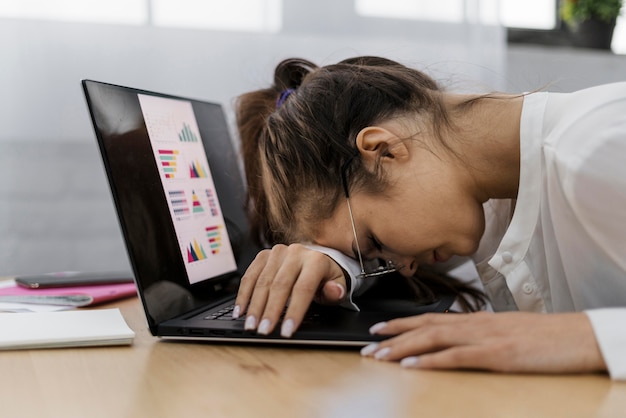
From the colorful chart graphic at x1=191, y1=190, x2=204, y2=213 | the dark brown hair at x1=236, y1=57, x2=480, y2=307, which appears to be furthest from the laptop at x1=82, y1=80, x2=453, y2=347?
the dark brown hair at x1=236, y1=57, x2=480, y2=307

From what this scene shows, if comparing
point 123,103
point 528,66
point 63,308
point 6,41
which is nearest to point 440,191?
point 123,103

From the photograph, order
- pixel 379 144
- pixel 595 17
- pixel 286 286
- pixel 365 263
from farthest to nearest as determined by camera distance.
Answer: pixel 595 17 < pixel 365 263 < pixel 379 144 < pixel 286 286

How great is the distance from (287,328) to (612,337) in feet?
0.98

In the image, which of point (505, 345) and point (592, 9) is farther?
point (592, 9)

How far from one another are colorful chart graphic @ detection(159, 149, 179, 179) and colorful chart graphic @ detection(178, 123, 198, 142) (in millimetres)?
56

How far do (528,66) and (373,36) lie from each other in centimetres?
46

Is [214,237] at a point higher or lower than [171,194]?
lower

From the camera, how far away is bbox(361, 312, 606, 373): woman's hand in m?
0.59

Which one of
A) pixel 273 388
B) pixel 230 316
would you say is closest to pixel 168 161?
pixel 230 316

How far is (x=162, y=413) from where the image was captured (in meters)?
0.52

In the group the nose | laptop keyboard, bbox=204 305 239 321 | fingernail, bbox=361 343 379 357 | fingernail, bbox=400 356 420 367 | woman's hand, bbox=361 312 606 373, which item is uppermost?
woman's hand, bbox=361 312 606 373

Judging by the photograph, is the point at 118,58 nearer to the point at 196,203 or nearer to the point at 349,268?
the point at 196,203

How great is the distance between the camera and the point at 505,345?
0.61m

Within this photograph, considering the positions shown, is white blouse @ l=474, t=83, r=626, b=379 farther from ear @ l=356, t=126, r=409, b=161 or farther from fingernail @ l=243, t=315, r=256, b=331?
fingernail @ l=243, t=315, r=256, b=331
